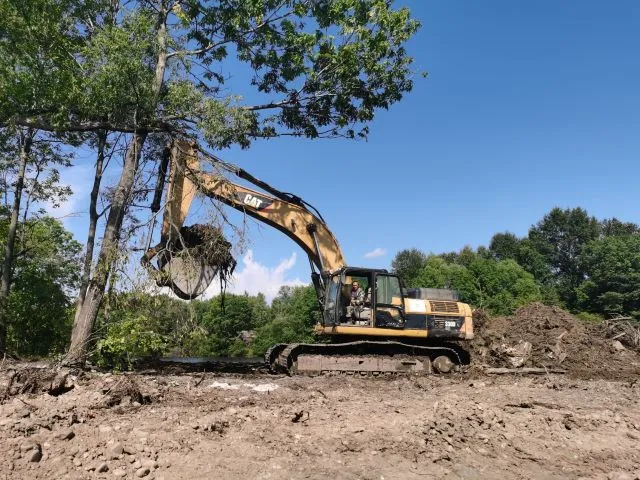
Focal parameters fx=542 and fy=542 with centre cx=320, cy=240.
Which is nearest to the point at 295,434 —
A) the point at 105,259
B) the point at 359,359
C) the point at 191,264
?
the point at 191,264

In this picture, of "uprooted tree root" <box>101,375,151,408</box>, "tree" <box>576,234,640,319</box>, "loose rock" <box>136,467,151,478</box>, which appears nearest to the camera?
"loose rock" <box>136,467,151,478</box>

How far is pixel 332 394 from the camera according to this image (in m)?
7.80

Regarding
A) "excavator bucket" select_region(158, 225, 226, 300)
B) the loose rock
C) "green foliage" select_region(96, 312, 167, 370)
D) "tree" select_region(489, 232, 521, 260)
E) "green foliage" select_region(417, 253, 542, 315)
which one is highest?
"tree" select_region(489, 232, 521, 260)

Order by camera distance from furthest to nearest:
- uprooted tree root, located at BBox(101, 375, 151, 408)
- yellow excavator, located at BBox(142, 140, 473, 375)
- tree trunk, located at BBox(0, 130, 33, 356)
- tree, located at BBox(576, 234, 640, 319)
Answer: tree, located at BBox(576, 234, 640, 319) → tree trunk, located at BBox(0, 130, 33, 356) → yellow excavator, located at BBox(142, 140, 473, 375) → uprooted tree root, located at BBox(101, 375, 151, 408)

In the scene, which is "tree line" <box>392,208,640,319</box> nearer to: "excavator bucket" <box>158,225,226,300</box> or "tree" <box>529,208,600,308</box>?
"tree" <box>529,208,600,308</box>

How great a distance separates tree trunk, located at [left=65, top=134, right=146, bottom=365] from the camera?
352 inches

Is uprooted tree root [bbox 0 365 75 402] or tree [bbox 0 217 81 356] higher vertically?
tree [bbox 0 217 81 356]

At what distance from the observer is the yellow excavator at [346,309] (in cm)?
1010

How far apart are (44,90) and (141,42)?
182 cm

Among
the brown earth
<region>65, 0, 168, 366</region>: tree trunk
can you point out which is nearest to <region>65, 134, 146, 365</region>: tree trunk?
<region>65, 0, 168, 366</region>: tree trunk

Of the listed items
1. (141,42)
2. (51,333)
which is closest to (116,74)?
(141,42)

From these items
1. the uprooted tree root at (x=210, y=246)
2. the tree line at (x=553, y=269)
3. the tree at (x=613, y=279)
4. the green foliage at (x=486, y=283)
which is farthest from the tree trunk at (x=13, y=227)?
the tree at (x=613, y=279)

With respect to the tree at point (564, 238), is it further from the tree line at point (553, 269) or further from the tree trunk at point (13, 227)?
the tree trunk at point (13, 227)

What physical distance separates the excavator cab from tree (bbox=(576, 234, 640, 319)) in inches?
2065
